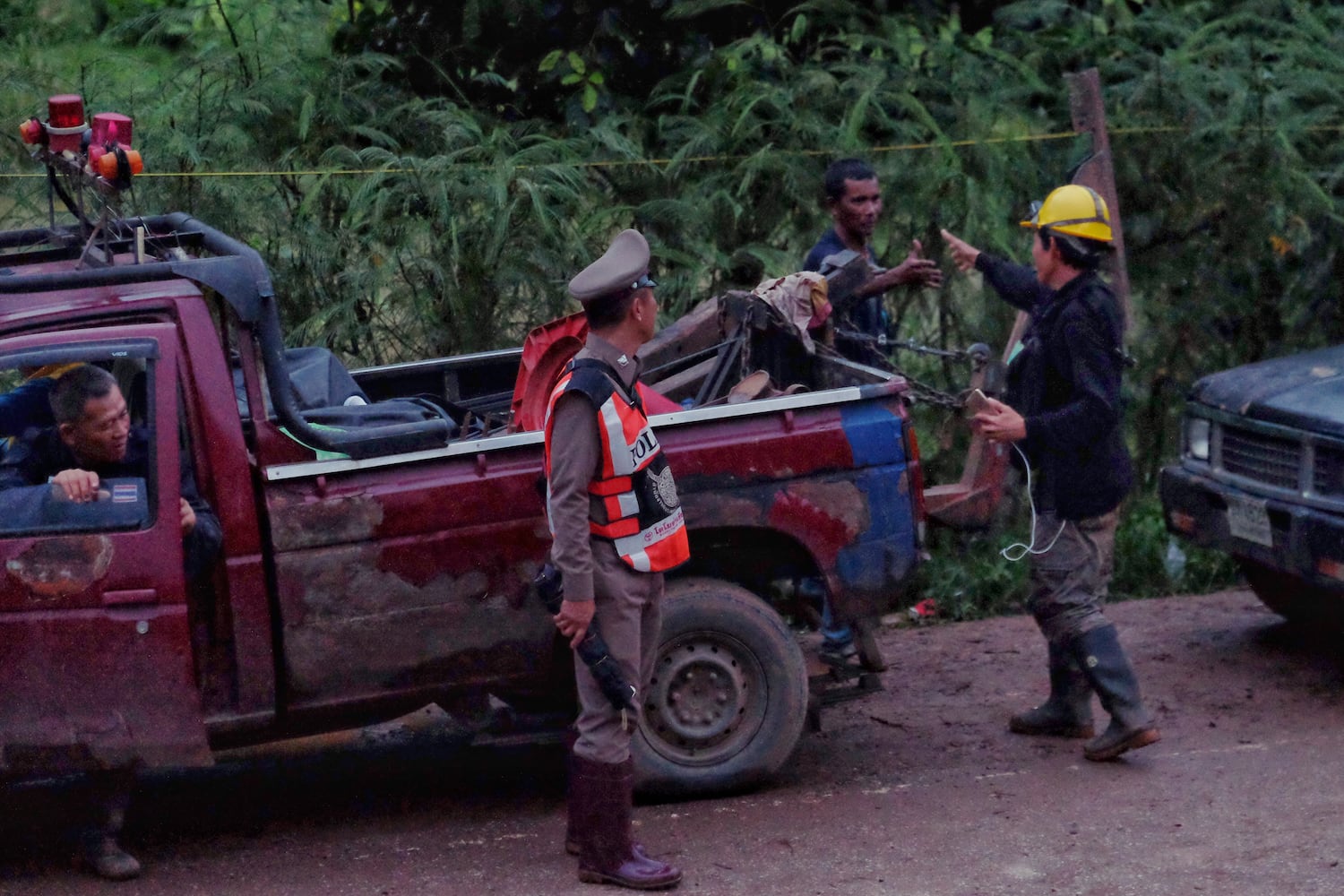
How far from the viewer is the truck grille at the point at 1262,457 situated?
21.9 feet

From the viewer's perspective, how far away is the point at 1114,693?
236 inches

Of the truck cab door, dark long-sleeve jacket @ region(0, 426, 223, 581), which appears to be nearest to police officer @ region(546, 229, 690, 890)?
dark long-sleeve jacket @ region(0, 426, 223, 581)

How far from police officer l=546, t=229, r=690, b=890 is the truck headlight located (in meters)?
3.22

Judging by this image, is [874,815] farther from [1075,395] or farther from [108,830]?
[108,830]

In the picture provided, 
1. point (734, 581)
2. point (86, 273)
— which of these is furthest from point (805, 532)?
point (86, 273)

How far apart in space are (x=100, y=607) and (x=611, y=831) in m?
1.68

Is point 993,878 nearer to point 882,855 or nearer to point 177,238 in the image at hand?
point 882,855

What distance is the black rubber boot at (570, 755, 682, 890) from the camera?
496cm

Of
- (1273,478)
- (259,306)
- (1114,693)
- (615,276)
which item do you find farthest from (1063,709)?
(259,306)

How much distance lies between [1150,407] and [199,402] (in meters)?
5.80

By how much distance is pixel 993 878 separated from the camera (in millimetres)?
5047

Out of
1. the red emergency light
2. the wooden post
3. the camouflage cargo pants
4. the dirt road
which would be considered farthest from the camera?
the wooden post

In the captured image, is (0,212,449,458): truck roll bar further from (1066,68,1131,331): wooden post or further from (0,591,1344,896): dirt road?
(1066,68,1131,331): wooden post

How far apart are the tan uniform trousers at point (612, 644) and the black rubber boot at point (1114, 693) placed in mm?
1905
